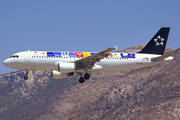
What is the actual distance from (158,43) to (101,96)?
83775mm

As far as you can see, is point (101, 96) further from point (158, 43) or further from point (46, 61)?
point (46, 61)

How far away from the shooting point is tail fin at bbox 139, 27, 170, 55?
64.6 meters

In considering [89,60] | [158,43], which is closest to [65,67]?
[89,60]

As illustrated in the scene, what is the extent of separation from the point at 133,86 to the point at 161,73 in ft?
43.3

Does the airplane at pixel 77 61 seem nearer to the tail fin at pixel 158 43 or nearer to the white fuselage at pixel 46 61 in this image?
the white fuselage at pixel 46 61

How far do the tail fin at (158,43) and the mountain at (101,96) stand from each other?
5920 centimetres

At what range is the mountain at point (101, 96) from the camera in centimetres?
13262

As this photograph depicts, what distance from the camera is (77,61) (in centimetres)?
5603

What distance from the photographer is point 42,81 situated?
181875 millimetres

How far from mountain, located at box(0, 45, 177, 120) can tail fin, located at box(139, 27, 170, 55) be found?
5920cm

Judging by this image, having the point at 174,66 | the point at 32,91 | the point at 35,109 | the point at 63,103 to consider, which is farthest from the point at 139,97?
the point at 32,91

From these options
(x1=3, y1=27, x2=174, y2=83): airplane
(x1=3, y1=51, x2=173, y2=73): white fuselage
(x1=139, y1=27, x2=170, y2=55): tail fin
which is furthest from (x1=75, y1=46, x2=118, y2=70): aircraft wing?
(x1=139, y1=27, x2=170, y2=55): tail fin

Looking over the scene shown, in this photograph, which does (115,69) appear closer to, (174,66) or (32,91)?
(174,66)

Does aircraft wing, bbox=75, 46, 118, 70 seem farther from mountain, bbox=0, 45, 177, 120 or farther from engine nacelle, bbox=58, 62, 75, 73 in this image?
mountain, bbox=0, 45, 177, 120
